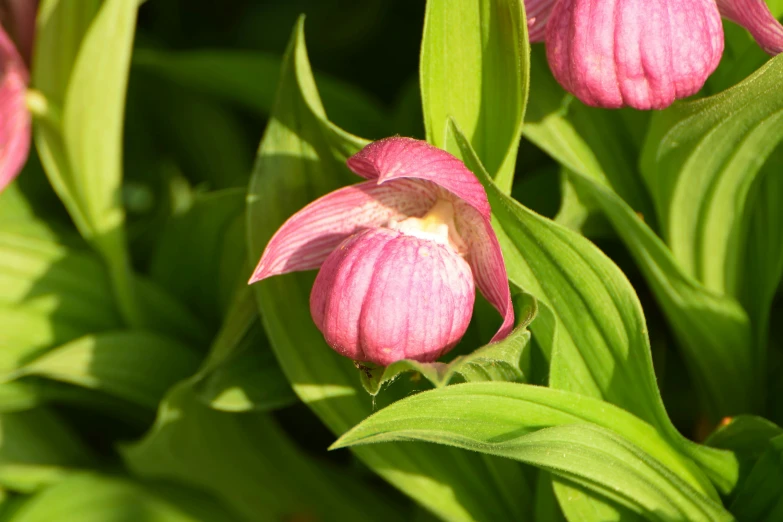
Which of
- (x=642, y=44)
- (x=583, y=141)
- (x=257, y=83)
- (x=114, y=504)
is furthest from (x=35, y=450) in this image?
(x=642, y=44)

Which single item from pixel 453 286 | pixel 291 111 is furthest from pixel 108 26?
pixel 453 286

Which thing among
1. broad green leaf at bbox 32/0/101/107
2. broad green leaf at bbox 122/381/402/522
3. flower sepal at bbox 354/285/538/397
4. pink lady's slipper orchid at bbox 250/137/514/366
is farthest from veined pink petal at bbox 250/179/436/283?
broad green leaf at bbox 32/0/101/107

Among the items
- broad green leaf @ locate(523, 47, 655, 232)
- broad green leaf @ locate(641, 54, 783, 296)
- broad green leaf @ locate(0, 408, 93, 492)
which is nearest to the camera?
broad green leaf @ locate(641, 54, 783, 296)

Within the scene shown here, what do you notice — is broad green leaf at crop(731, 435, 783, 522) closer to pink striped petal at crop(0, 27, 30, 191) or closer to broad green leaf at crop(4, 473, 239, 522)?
broad green leaf at crop(4, 473, 239, 522)

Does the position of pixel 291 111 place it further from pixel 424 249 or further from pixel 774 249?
pixel 774 249

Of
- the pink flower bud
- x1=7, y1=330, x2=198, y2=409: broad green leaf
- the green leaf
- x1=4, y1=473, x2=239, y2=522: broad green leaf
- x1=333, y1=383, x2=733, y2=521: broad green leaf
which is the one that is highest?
the pink flower bud

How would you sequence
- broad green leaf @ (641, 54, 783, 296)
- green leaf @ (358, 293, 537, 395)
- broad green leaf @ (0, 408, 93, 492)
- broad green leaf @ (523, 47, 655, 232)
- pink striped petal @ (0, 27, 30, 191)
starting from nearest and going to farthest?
green leaf @ (358, 293, 537, 395), broad green leaf @ (641, 54, 783, 296), broad green leaf @ (523, 47, 655, 232), pink striped petal @ (0, 27, 30, 191), broad green leaf @ (0, 408, 93, 492)
